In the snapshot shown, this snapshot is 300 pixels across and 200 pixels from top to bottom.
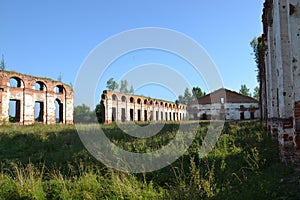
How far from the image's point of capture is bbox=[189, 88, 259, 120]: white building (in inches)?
1725

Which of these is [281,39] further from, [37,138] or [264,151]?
[37,138]

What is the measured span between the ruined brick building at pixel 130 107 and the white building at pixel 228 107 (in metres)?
6.99

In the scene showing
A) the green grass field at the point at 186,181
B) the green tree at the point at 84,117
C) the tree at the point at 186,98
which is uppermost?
the tree at the point at 186,98

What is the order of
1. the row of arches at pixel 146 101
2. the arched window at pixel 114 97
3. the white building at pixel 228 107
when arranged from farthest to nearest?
the white building at pixel 228 107, the row of arches at pixel 146 101, the arched window at pixel 114 97

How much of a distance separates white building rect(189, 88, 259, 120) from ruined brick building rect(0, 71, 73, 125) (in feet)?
84.2

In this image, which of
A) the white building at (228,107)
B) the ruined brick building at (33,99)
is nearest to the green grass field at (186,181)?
the ruined brick building at (33,99)

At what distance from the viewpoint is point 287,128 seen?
5738 millimetres

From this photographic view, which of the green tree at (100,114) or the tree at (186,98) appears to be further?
the tree at (186,98)

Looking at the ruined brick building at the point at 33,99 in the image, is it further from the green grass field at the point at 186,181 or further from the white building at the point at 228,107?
the white building at the point at 228,107

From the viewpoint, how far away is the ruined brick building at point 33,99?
20.6m

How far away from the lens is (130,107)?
3356 centimetres

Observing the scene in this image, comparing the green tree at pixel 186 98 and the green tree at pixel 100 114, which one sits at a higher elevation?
the green tree at pixel 186 98

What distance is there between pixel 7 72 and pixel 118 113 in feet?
42.1

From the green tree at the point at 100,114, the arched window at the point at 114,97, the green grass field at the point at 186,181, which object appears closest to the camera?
the green grass field at the point at 186,181
